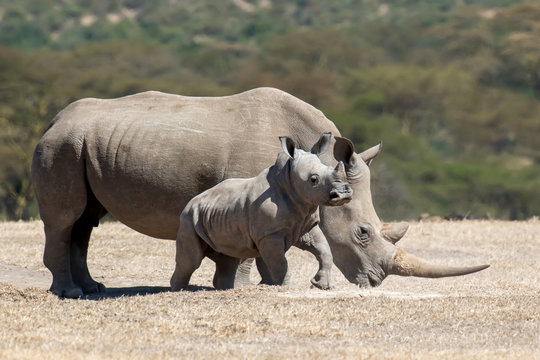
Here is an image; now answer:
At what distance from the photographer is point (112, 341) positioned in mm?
6758

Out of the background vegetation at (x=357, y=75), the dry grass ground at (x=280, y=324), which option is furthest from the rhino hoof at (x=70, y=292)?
the background vegetation at (x=357, y=75)

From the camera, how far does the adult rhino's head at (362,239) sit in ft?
30.6

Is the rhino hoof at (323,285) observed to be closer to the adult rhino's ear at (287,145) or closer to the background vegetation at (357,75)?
the adult rhino's ear at (287,145)

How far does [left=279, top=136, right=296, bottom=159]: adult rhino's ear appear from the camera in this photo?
8.48 metres

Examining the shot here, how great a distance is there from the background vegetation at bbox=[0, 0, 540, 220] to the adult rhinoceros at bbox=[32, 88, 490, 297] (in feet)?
40.9

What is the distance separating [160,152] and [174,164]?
0.59 feet

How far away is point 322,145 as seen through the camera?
8836mm

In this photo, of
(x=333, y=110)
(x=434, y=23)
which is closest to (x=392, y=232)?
(x=333, y=110)

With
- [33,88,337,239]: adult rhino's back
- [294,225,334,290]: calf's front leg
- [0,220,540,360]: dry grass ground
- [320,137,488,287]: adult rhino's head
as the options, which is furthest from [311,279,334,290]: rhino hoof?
[33,88,337,239]: adult rhino's back

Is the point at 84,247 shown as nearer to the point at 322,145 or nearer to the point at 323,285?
the point at 323,285

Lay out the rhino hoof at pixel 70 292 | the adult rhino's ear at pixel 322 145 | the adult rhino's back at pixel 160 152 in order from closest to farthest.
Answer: the adult rhino's ear at pixel 322 145, the adult rhino's back at pixel 160 152, the rhino hoof at pixel 70 292

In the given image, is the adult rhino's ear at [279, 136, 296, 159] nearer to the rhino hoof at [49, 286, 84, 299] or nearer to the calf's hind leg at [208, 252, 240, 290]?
the calf's hind leg at [208, 252, 240, 290]

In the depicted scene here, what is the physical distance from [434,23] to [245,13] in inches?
594

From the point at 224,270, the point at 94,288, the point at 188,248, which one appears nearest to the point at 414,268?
the point at 224,270
